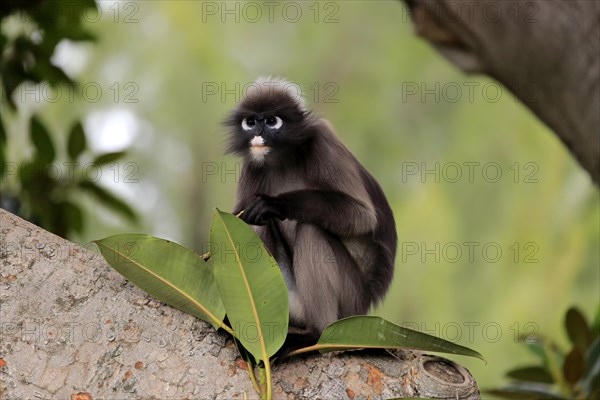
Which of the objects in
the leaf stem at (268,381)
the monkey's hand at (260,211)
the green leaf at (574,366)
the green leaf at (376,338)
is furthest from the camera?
the green leaf at (574,366)

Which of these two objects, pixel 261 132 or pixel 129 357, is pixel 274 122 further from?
pixel 129 357

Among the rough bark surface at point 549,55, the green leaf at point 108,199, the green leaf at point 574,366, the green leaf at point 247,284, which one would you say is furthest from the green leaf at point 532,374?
the green leaf at point 108,199

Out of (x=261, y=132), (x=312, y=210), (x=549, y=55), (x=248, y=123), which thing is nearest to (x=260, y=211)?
(x=312, y=210)

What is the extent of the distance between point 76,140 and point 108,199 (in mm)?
351

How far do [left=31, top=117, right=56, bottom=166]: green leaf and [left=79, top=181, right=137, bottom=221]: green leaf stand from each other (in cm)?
22

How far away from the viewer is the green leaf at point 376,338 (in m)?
2.23

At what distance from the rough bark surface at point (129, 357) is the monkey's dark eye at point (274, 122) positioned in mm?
1351

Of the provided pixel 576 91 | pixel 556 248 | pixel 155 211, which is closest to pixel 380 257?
pixel 576 91

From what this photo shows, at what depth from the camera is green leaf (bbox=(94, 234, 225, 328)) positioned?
2.31m

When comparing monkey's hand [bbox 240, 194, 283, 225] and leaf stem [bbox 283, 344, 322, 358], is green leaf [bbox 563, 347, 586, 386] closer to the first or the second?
monkey's hand [bbox 240, 194, 283, 225]

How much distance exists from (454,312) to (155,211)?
5.18 metres

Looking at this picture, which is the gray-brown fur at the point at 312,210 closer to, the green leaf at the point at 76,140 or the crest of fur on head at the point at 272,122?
the crest of fur on head at the point at 272,122

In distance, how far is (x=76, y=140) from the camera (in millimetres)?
4172

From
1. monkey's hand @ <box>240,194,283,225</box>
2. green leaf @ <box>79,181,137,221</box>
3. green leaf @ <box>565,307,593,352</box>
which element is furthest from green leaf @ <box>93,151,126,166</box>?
green leaf @ <box>565,307,593,352</box>
